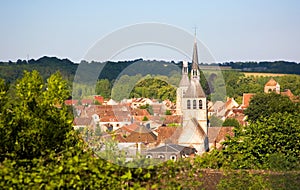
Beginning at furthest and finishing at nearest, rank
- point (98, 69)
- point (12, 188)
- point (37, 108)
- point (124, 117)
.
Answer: point (124, 117) < point (98, 69) < point (37, 108) < point (12, 188)

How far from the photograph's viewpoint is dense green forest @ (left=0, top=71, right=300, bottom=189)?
6781 millimetres

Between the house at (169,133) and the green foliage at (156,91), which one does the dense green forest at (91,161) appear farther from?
the green foliage at (156,91)

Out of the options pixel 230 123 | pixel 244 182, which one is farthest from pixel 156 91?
pixel 230 123

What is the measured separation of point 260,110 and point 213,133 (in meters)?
15.9

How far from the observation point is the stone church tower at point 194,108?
95.9 feet

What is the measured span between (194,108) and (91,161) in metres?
26.8

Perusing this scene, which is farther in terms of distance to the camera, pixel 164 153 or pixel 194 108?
pixel 194 108

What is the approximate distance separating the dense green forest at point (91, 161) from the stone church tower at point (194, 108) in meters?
7.31

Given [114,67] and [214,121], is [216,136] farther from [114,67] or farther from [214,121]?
[114,67]

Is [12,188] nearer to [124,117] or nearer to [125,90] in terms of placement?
[125,90]

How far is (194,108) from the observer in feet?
110

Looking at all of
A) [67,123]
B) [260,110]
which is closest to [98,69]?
[67,123]

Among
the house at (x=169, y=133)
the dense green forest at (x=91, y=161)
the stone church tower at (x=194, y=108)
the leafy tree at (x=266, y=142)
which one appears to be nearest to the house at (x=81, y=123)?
the dense green forest at (x=91, y=161)

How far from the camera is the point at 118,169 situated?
276 inches
